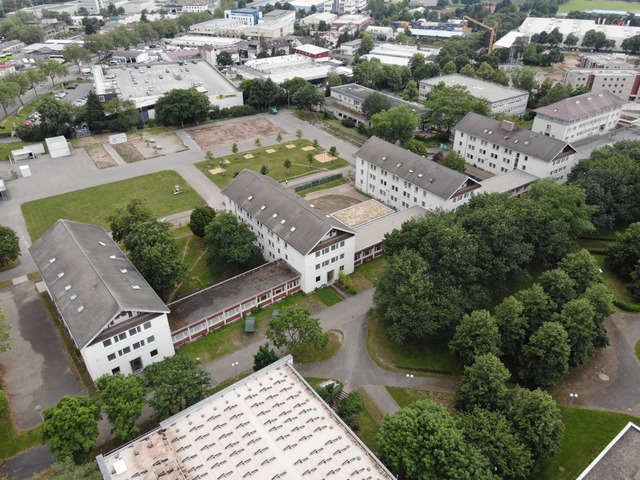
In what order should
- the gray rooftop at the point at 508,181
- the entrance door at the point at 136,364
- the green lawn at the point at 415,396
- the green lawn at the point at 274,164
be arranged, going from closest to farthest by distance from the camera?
1. the green lawn at the point at 415,396
2. the entrance door at the point at 136,364
3. the gray rooftop at the point at 508,181
4. the green lawn at the point at 274,164

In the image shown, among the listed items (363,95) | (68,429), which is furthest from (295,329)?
(363,95)

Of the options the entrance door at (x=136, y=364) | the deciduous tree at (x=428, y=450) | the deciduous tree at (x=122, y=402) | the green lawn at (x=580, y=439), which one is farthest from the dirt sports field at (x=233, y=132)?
the green lawn at (x=580, y=439)

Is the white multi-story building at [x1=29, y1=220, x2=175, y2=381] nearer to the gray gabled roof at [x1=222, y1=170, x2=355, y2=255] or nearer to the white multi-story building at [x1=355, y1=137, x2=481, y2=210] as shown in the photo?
the gray gabled roof at [x1=222, y1=170, x2=355, y2=255]

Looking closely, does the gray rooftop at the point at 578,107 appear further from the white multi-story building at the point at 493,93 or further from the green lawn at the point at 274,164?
the green lawn at the point at 274,164

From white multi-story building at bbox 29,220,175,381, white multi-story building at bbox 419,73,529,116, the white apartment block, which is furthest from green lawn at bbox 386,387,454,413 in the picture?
the white apartment block

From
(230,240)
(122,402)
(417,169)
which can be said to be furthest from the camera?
(417,169)

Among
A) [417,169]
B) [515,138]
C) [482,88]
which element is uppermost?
[515,138]

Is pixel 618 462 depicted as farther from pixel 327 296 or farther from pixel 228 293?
pixel 228 293
